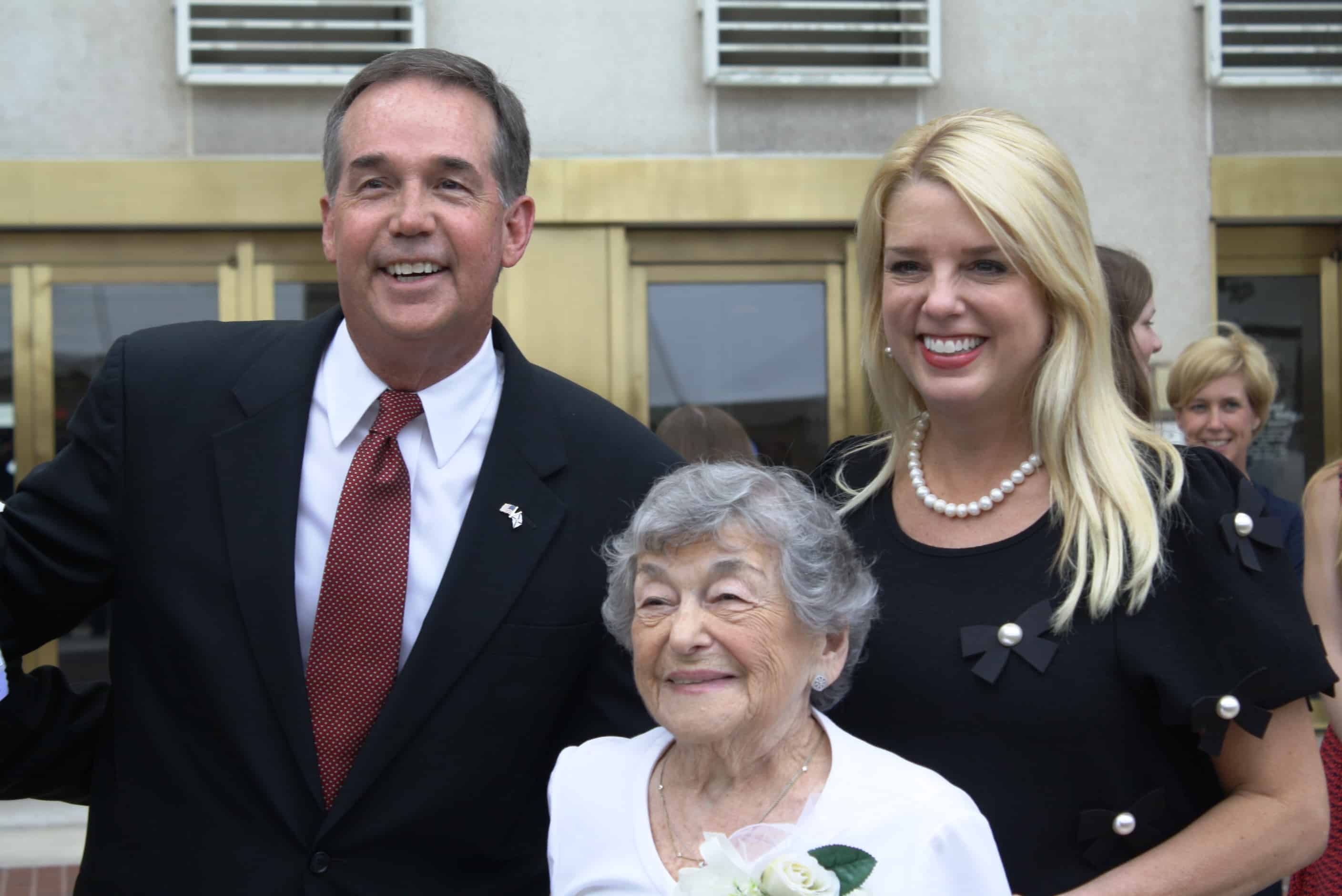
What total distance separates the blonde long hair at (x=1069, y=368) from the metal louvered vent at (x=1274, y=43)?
4962 millimetres

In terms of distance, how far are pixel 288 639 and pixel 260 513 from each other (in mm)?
205

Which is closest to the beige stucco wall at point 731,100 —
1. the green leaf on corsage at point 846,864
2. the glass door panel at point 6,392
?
the glass door panel at point 6,392

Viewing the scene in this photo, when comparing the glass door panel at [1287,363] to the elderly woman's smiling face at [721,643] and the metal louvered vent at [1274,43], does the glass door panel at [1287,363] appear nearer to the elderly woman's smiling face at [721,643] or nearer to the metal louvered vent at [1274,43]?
the metal louvered vent at [1274,43]

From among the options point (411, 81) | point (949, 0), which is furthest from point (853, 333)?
point (411, 81)

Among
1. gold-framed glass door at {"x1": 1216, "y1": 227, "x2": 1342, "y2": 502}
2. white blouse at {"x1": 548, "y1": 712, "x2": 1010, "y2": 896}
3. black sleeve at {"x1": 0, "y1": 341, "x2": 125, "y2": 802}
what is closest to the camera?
white blouse at {"x1": 548, "y1": 712, "x2": 1010, "y2": 896}

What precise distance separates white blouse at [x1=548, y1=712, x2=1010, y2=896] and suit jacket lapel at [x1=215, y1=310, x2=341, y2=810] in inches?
15.4

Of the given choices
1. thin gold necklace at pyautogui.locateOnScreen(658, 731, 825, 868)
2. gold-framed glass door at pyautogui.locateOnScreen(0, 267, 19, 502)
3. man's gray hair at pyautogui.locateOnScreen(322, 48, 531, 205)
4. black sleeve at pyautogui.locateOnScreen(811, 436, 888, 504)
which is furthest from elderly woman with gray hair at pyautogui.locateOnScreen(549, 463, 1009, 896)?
gold-framed glass door at pyautogui.locateOnScreen(0, 267, 19, 502)

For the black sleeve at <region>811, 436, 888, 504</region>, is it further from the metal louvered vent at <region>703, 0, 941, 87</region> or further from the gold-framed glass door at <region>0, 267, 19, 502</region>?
the gold-framed glass door at <region>0, 267, 19, 502</region>

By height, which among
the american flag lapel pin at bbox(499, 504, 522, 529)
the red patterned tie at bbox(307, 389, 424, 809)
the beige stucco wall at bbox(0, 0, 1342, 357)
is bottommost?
the red patterned tie at bbox(307, 389, 424, 809)

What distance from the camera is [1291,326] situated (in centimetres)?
713

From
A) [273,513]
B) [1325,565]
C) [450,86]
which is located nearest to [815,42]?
[1325,565]

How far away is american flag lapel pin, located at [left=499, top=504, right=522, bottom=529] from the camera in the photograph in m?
2.33

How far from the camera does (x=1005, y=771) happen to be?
2.09 metres

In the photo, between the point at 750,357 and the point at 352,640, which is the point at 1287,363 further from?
the point at 352,640
